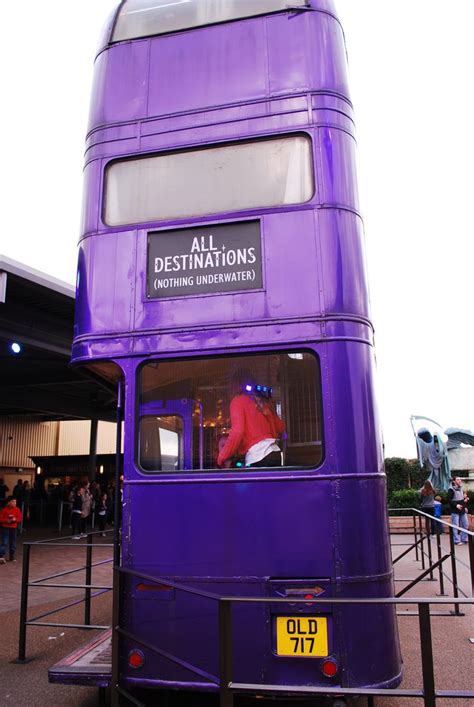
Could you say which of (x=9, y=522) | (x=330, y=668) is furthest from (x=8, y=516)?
(x=330, y=668)

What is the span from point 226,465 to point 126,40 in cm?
377

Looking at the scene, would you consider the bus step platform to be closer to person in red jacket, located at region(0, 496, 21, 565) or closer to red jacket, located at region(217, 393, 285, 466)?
red jacket, located at region(217, 393, 285, 466)

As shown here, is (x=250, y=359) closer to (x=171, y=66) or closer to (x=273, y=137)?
(x=273, y=137)

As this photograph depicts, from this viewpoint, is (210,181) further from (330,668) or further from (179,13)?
(330,668)

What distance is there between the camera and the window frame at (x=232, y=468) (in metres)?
4.03

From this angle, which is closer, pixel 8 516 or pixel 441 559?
pixel 441 559

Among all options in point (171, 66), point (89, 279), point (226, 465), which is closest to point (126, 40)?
point (171, 66)

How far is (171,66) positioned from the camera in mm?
4992

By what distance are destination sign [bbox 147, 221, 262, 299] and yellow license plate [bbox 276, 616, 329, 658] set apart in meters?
2.26

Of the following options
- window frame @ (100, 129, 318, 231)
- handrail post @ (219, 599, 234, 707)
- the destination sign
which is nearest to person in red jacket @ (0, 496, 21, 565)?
window frame @ (100, 129, 318, 231)

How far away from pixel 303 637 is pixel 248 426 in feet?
4.58

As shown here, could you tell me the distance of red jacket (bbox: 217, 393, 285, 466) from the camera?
4.18m

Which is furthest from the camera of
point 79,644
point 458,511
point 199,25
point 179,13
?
point 458,511

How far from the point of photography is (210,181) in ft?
15.1
